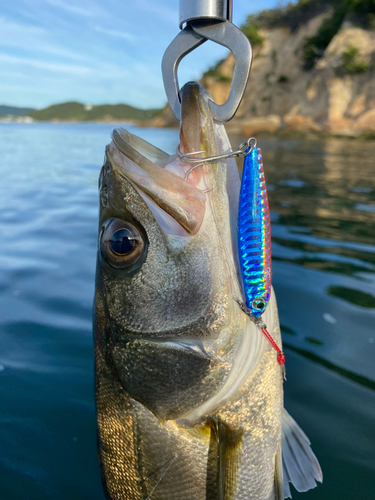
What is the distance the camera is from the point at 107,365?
1.50 m

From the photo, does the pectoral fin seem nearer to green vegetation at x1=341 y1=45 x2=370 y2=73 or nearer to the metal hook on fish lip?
the metal hook on fish lip

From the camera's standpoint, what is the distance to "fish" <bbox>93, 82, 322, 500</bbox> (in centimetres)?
137

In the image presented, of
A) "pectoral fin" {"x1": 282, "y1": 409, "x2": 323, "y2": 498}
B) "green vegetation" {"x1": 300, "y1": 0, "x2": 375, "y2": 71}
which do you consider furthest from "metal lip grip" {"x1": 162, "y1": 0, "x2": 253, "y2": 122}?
"green vegetation" {"x1": 300, "y1": 0, "x2": 375, "y2": 71}

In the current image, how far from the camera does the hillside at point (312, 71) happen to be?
30453 mm

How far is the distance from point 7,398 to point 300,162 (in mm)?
13606

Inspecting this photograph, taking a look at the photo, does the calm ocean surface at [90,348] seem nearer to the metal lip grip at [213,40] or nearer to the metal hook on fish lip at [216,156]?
the metal hook on fish lip at [216,156]

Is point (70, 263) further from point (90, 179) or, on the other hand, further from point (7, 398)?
point (90, 179)

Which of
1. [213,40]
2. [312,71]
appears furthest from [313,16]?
[213,40]

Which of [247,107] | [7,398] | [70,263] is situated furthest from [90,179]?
[247,107]

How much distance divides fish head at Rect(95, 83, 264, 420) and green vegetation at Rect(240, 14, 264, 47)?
1987 inches

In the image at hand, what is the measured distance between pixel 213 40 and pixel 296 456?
1.70 metres

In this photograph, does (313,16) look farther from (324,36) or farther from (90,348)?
(90,348)

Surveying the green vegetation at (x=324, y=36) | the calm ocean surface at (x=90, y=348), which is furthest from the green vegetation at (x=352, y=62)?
the calm ocean surface at (x=90, y=348)

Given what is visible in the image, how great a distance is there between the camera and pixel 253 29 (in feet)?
156
